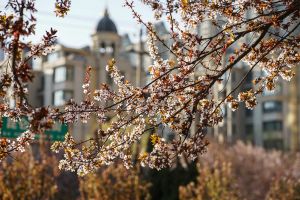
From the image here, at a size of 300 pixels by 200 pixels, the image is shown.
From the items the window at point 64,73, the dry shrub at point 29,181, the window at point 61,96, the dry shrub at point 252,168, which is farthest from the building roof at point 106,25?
the dry shrub at point 29,181

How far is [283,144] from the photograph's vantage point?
71812 millimetres

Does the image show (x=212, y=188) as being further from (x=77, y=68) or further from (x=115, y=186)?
(x=77, y=68)

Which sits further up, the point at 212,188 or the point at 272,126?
the point at 272,126

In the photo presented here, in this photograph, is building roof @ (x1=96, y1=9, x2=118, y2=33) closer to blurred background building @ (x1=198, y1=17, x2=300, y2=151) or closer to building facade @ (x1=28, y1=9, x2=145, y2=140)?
building facade @ (x1=28, y1=9, x2=145, y2=140)

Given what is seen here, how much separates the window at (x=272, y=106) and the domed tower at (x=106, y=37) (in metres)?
23.9

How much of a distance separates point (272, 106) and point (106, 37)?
26085 mm

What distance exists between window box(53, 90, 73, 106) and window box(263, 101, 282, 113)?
25.8 metres

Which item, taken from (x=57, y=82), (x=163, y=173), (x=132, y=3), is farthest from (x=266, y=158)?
(x=132, y=3)

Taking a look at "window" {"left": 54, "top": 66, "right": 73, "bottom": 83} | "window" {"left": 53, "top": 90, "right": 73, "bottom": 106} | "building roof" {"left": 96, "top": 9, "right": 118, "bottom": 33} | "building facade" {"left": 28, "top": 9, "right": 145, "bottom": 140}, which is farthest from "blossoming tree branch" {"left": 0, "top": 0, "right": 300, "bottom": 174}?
Answer: "window" {"left": 54, "top": 66, "right": 73, "bottom": 83}

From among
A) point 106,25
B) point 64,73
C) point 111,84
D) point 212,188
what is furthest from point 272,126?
point 212,188

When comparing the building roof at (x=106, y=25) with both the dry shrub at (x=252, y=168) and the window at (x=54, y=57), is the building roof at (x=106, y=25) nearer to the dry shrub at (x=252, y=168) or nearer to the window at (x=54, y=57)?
the window at (x=54, y=57)

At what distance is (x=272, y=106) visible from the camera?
74.0 metres

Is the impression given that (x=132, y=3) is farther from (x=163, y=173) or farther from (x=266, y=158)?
(x=266, y=158)

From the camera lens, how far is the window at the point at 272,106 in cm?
7338
